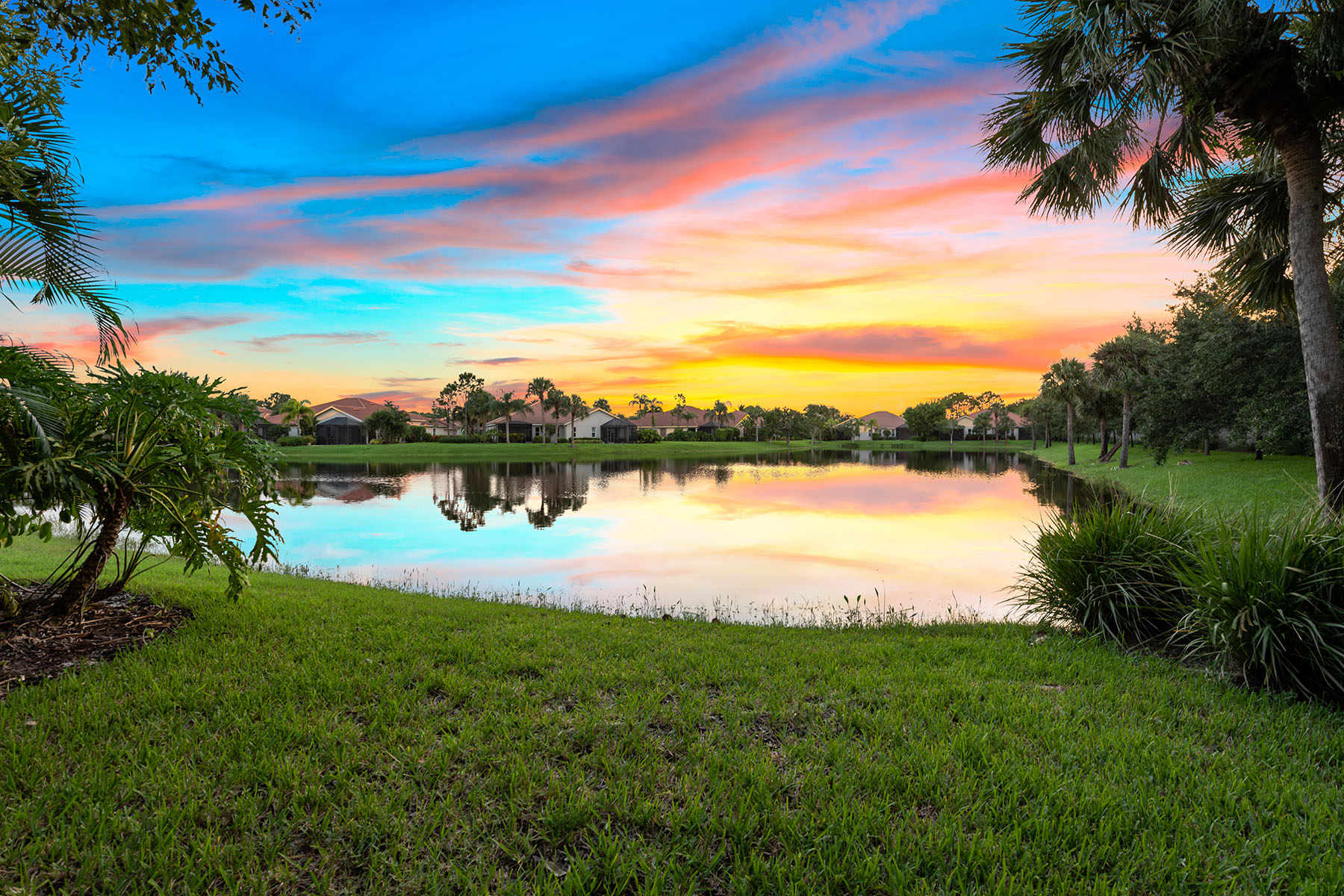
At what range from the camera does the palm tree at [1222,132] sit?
7633 mm

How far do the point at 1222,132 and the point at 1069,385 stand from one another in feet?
132

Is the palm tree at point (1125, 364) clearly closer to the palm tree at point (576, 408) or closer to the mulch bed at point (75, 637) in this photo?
the mulch bed at point (75, 637)

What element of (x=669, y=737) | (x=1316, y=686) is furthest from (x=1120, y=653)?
(x=669, y=737)

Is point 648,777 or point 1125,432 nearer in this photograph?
point 648,777

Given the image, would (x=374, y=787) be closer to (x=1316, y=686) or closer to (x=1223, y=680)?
(x=1223, y=680)

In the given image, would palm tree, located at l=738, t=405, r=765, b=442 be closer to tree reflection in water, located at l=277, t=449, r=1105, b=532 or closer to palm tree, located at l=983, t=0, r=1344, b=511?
tree reflection in water, located at l=277, t=449, r=1105, b=532

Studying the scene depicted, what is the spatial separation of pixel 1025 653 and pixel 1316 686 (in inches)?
71.8

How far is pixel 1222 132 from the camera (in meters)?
9.92

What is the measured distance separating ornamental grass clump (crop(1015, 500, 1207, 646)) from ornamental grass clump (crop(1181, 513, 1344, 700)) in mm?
731

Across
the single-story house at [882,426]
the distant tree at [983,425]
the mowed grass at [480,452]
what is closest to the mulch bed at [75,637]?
the mowed grass at [480,452]

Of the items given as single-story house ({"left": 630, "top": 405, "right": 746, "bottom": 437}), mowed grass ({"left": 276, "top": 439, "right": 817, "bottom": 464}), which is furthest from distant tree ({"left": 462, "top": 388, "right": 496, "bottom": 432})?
single-story house ({"left": 630, "top": 405, "right": 746, "bottom": 437})

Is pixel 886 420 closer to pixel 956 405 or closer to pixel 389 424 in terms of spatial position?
pixel 956 405

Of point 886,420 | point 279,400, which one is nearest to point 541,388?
point 279,400

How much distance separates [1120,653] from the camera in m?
5.42
